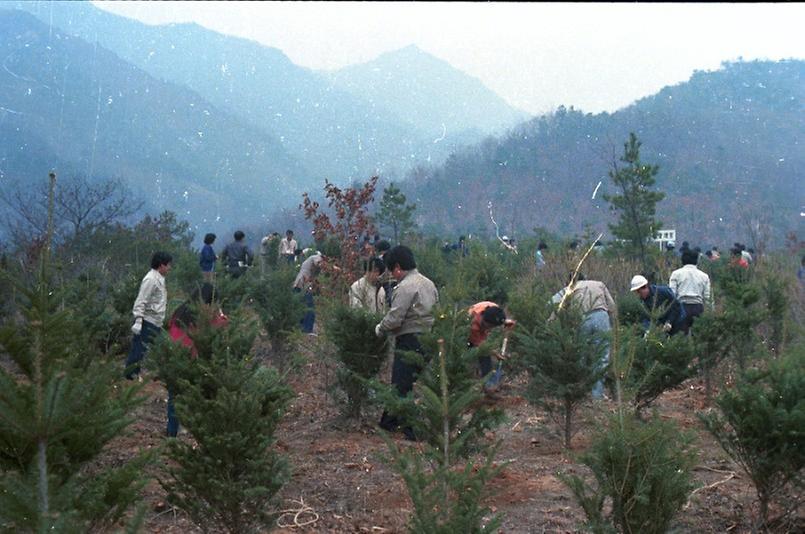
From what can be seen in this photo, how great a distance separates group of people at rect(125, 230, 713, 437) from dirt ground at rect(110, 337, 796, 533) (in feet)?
1.59

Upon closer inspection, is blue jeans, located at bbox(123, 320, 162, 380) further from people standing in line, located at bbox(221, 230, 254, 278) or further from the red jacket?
people standing in line, located at bbox(221, 230, 254, 278)

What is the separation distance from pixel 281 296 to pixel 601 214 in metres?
74.3

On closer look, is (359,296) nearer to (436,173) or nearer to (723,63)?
(436,173)

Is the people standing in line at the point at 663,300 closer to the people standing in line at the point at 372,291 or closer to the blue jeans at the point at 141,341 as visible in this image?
the people standing in line at the point at 372,291

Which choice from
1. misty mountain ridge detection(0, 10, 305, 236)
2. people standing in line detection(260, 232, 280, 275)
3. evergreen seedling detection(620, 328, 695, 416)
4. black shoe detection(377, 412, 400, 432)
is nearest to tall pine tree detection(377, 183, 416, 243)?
people standing in line detection(260, 232, 280, 275)

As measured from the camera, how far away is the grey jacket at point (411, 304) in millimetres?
6738

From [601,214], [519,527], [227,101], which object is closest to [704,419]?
[519,527]

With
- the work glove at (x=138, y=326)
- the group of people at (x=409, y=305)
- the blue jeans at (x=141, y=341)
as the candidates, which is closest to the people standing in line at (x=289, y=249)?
the group of people at (x=409, y=305)

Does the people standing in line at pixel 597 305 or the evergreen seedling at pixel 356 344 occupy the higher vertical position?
the people standing in line at pixel 597 305

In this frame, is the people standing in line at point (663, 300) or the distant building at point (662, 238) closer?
the people standing in line at point (663, 300)

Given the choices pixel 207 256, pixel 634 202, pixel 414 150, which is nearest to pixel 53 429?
pixel 207 256

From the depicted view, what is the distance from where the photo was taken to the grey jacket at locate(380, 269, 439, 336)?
22.1 feet

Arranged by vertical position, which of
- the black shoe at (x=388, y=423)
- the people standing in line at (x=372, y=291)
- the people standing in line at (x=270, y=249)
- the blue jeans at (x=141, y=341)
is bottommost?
the people standing in line at (x=270, y=249)

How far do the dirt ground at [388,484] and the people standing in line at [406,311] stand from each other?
602 mm
